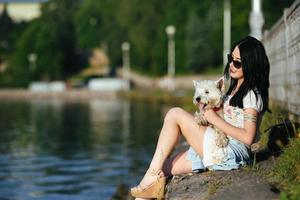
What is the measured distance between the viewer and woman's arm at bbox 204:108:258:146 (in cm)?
694

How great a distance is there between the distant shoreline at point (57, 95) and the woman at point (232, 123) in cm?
6546

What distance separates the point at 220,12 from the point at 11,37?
65.5 m

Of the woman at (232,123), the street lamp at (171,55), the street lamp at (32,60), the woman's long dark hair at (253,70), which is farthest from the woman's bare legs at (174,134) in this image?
the street lamp at (32,60)

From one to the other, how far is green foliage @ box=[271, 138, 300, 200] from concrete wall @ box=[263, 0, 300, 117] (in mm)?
2316

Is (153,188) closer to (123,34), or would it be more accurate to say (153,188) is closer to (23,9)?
(123,34)

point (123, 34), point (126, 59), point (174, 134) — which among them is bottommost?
point (174, 134)

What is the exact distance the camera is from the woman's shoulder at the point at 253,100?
7109 mm

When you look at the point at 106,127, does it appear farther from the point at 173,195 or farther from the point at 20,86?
the point at 20,86

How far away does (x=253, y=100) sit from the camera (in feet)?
23.4

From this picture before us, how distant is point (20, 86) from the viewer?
95688mm

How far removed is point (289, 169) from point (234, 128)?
2.11 ft

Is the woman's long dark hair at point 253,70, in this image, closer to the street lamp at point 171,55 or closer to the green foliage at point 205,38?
the green foliage at point 205,38

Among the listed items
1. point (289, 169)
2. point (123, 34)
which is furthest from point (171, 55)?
point (289, 169)

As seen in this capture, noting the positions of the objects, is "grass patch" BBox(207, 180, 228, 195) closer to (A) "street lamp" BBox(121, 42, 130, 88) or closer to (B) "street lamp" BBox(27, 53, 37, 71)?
(A) "street lamp" BBox(121, 42, 130, 88)
